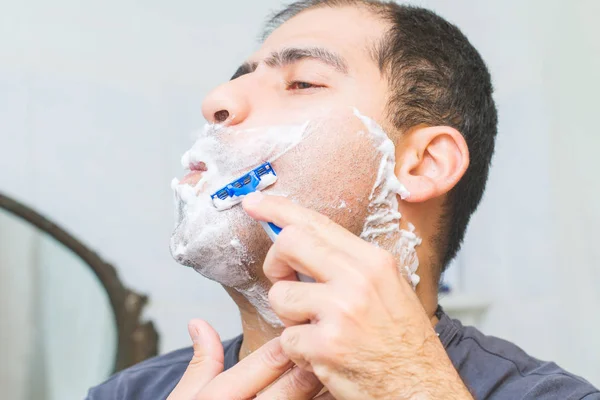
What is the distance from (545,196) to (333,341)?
114 centimetres

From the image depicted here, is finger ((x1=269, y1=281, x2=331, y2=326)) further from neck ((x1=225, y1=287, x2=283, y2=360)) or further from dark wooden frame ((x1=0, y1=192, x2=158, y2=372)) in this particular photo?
dark wooden frame ((x1=0, y1=192, x2=158, y2=372))

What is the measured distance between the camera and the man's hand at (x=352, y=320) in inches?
24.8

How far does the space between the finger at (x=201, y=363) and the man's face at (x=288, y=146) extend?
0.31 feet

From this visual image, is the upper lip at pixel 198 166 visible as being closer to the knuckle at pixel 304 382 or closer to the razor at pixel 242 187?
the razor at pixel 242 187

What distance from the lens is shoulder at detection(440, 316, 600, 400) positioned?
2.92 ft

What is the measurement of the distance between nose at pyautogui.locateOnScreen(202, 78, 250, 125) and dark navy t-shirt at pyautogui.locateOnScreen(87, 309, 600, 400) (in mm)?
430

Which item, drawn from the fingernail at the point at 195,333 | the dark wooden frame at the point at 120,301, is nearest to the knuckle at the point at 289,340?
the fingernail at the point at 195,333

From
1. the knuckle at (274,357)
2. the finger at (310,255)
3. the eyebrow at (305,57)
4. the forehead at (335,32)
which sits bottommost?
the knuckle at (274,357)

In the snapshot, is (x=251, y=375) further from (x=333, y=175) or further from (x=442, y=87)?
(x=442, y=87)

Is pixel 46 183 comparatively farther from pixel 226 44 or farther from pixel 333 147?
pixel 333 147

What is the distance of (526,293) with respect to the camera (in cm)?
164

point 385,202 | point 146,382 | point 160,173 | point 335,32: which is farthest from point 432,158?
point 160,173

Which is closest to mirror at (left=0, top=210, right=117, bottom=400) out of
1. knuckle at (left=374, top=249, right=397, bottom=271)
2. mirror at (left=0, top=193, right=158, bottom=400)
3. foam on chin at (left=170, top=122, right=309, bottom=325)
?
mirror at (left=0, top=193, right=158, bottom=400)

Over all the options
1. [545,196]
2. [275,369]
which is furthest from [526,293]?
[275,369]
